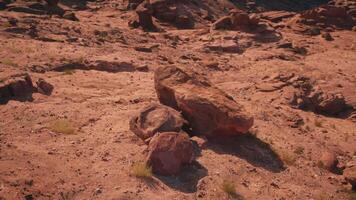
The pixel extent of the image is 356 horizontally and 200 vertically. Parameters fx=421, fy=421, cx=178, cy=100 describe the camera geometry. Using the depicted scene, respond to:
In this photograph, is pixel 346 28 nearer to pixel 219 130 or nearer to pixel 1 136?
pixel 219 130

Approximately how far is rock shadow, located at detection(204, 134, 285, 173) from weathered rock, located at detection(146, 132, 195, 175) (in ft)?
4.73

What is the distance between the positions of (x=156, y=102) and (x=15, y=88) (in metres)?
4.15

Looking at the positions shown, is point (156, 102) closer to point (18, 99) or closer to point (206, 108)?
point (206, 108)

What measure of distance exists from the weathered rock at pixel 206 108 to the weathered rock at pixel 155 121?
1.40 ft

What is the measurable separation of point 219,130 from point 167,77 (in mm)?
2155

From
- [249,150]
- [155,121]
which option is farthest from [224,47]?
[155,121]

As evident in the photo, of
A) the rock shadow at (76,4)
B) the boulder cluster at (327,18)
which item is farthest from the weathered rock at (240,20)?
the rock shadow at (76,4)

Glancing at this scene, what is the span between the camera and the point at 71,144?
9797 millimetres

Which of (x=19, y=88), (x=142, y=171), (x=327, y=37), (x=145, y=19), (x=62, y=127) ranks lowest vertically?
(x=145, y=19)

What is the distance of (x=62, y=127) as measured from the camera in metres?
10.5

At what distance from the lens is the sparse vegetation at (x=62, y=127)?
10352 mm

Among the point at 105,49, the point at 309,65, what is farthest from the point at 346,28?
the point at 105,49

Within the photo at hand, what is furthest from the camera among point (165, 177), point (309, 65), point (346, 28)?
point (346, 28)

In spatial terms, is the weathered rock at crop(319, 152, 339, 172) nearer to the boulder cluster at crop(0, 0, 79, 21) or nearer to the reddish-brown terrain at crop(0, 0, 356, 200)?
the reddish-brown terrain at crop(0, 0, 356, 200)
